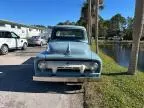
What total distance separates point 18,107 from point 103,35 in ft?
352

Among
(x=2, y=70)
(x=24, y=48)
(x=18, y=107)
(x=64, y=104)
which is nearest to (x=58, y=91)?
(x=64, y=104)

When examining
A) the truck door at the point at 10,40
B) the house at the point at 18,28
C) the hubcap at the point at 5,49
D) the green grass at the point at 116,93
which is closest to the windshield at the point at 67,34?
the green grass at the point at 116,93

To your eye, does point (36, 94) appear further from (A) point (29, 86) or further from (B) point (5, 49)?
(B) point (5, 49)

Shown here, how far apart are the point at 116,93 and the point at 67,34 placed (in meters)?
3.84

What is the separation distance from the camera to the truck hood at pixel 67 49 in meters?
9.07

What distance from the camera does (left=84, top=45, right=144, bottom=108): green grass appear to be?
744 centimetres

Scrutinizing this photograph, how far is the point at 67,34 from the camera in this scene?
11445mm

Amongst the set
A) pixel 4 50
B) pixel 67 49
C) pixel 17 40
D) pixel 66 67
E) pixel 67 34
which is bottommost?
pixel 4 50

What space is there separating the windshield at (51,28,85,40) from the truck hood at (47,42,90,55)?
1.14 m

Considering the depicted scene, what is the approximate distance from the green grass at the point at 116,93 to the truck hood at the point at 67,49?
1.11 metres

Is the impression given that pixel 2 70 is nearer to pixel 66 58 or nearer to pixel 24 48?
pixel 66 58

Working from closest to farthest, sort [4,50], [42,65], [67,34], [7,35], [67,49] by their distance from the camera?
[42,65], [67,49], [67,34], [4,50], [7,35]

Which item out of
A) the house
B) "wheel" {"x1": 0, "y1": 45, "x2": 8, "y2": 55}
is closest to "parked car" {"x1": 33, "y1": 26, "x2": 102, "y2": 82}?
"wheel" {"x1": 0, "y1": 45, "x2": 8, "y2": 55}

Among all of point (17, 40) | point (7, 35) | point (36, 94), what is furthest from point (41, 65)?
point (17, 40)
